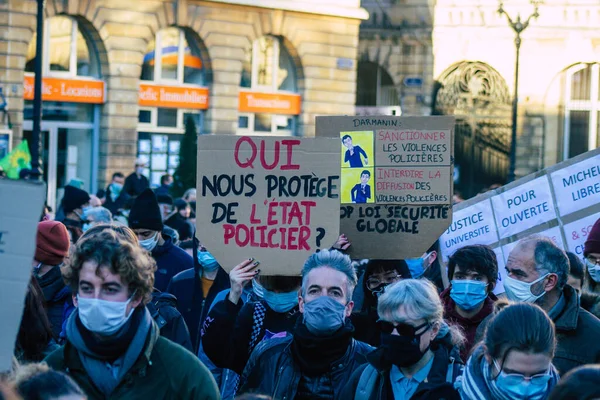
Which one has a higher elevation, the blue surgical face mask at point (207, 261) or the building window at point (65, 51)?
the building window at point (65, 51)

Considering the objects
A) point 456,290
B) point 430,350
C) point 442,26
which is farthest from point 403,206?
point 442,26

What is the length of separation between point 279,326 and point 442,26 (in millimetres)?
30670

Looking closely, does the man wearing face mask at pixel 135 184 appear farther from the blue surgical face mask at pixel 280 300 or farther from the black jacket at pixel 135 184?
the blue surgical face mask at pixel 280 300

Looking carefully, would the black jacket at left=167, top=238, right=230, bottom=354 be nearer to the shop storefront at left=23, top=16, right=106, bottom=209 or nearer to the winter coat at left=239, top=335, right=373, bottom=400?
the winter coat at left=239, top=335, right=373, bottom=400

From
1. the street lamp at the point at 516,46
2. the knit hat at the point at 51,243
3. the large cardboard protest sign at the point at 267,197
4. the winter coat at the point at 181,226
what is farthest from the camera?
the street lamp at the point at 516,46

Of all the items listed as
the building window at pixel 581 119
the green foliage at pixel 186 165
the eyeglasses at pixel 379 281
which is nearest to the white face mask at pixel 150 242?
the eyeglasses at pixel 379 281

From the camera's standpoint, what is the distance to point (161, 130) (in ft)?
83.0

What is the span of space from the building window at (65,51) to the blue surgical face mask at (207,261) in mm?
16718

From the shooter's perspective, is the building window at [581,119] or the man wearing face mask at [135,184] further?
the building window at [581,119]

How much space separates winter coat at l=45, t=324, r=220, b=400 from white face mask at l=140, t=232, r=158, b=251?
332 cm

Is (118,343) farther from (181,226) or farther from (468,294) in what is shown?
(181,226)

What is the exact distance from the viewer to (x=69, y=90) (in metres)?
23.1

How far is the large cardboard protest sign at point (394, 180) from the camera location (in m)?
6.20

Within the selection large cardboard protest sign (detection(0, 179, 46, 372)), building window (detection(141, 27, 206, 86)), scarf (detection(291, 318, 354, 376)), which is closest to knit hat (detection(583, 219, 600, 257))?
scarf (detection(291, 318, 354, 376))
